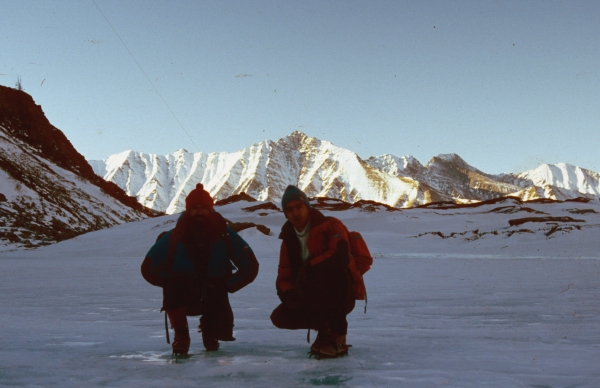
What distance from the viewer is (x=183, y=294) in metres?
4.62

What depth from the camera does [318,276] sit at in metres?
4.33

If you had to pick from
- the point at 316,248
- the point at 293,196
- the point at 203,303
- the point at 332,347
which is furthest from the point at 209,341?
the point at 293,196

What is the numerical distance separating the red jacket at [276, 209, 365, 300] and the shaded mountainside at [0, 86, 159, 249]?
3625cm

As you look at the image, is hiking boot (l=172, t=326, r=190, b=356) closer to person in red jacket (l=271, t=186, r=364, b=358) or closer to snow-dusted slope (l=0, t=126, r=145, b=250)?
person in red jacket (l=271, t=186, r=364, b=358)

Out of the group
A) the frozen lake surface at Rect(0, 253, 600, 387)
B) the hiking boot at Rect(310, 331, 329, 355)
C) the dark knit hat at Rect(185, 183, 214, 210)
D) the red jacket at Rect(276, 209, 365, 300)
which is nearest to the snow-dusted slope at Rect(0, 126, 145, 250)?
the frozen lake surface at Rect(0, 253, 600, 387)

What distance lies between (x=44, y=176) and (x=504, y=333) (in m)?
65.6

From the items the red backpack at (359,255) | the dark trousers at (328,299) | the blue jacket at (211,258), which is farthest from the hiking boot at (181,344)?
the red backpack at (359,255)

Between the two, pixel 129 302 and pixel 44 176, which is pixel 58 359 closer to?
pixel 129 302

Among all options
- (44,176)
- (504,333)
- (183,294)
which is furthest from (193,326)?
(44,176)

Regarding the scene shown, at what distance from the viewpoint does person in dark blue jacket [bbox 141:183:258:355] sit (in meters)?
4.60

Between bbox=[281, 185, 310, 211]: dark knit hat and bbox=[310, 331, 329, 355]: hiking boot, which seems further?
bbox=[281, 185, 310, 211]: dark knit hat

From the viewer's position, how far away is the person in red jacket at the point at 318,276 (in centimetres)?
429

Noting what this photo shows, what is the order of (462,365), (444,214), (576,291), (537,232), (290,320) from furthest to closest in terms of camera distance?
(444,214) < (537,232) < (576,291) < (290,320) < (462,365)

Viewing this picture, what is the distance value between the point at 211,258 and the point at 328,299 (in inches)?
42.7
